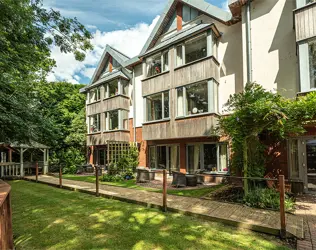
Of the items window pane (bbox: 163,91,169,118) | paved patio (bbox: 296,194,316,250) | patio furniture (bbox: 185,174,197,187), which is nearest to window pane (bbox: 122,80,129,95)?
window pane (bbox: 163,91,169,118)

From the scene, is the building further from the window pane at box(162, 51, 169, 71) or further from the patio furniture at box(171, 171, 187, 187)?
the patio furniture at box(171, 171, 187, 187)

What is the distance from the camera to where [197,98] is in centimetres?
1148

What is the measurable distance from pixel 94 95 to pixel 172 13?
34.1 ft

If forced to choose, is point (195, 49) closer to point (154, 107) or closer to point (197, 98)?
point (197, 98)

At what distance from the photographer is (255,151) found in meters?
7.58

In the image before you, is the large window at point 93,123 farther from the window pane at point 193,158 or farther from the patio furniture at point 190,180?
the patio furniture at point 190,180

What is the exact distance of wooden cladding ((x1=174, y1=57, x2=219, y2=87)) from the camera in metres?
10.7

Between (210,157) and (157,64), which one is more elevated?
(157,64)

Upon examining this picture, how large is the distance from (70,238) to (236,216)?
4290mm

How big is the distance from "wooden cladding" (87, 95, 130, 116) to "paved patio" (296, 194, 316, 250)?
510 inches

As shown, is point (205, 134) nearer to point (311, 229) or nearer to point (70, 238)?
point (311, 229)

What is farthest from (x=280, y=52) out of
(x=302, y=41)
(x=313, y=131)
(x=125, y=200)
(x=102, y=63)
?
(x=102, y=63)

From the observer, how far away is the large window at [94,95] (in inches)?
728

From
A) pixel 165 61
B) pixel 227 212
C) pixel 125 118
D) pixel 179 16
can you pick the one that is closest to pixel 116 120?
pixel 125 118
